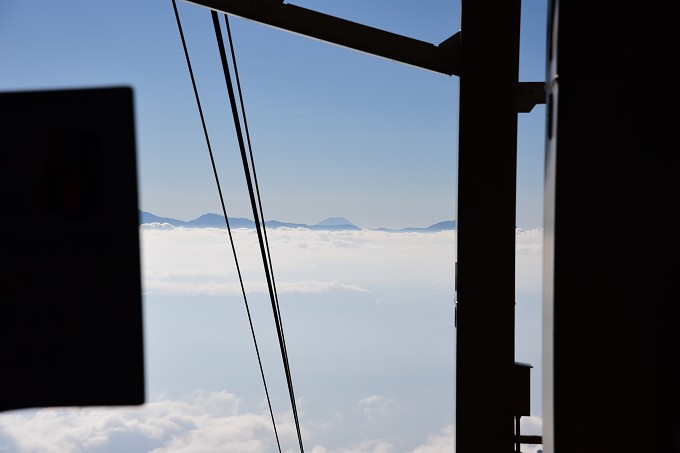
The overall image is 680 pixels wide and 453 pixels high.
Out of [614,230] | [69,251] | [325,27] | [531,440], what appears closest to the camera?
[69,251]

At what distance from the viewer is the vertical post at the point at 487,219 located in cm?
368

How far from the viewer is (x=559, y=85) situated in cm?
296

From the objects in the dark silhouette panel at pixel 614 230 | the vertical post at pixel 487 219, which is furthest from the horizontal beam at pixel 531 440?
the dark silhouette panel at pixel 614 230

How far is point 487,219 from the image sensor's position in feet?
12.2

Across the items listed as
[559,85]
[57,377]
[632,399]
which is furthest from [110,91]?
[632,399]

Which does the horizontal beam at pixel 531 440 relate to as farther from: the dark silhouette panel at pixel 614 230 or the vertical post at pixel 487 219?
the dark silhouette panel at pixel 614 230

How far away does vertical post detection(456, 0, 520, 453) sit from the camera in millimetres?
3680

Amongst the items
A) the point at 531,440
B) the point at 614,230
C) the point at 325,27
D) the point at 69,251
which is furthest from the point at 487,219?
the point at 69,251

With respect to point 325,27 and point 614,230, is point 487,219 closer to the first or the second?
A: point 614,230

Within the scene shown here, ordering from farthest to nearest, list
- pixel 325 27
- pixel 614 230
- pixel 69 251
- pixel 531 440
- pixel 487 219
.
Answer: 1. pixel 325 27
2. pixel 531 440
3. pixel 487 219
4. pixel 614 230
5. pixel 69 251

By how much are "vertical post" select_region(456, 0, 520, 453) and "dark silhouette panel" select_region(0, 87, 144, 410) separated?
1997 mm

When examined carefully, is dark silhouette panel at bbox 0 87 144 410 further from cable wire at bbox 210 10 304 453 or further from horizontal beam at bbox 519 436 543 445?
horizontal beam at bbox 519 436 543 445

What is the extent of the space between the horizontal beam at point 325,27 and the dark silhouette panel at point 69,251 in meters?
1.97

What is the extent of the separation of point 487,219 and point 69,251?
2296 millimetres
